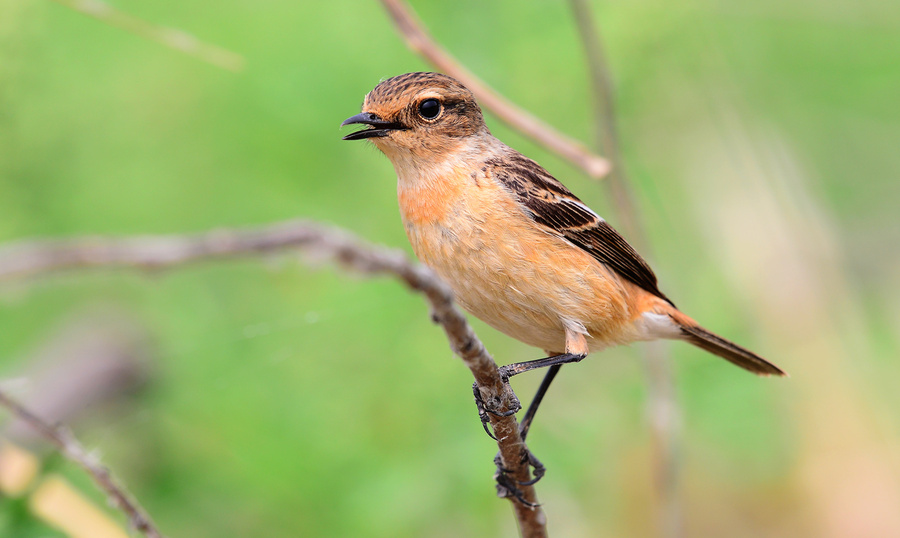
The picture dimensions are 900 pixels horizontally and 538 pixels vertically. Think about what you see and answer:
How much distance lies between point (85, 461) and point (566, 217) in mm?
2426

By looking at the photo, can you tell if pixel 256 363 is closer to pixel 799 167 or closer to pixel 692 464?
pixel 692 464

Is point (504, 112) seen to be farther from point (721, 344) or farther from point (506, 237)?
point (721, 344)

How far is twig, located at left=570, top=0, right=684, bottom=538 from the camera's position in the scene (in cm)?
382

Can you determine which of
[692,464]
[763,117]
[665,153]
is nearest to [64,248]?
[692,464]

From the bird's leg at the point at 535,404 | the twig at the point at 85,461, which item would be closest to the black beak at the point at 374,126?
the bird's leg at the point at 535,404

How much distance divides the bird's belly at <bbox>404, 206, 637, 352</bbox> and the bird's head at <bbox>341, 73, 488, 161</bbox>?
38 cm

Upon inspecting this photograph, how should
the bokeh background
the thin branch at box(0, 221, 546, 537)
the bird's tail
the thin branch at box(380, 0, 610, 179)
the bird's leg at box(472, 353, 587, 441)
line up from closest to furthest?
the thin branch at box(0, 221, 546, 537), the bird's leg at box(472, 353, 587, 441), the thin branch at box(380, 0, 610, 179), the bird's tail, the bokeh background

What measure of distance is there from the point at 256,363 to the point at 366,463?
110 cm

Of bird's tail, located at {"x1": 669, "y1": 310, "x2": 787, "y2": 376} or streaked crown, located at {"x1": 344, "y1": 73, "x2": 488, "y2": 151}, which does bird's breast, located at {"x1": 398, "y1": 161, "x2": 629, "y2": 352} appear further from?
bird's tail, located at {"x1": 669, "y1": 310, "x2": 787, "y2": 376}

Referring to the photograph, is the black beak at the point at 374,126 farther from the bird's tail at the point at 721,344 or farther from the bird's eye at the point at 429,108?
the bird's tail at the point at 721,344

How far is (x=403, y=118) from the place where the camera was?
147 inches

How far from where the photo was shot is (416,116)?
3.79m

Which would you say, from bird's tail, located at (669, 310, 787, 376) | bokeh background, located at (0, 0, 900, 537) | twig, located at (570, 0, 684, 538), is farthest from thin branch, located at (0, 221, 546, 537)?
bokeh background, located at (0, 0, 900, 537)

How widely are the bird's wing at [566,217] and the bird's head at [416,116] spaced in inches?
10.3
